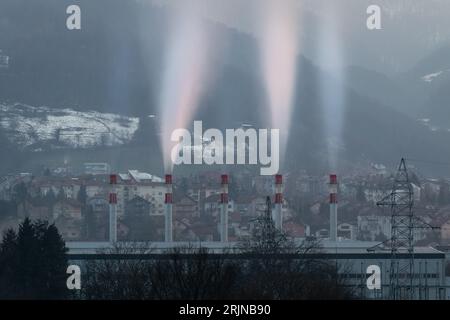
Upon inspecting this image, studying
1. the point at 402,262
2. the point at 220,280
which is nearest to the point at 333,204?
the point at 402,262

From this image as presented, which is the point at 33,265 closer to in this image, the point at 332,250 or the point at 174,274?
the point at 174,274

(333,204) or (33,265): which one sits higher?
(333,204)

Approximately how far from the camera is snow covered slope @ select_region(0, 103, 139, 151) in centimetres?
5681

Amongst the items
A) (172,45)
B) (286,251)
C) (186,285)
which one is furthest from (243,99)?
(186,285)

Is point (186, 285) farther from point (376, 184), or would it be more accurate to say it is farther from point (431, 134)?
point (431, 134)

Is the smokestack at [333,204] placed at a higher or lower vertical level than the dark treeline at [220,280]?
higher

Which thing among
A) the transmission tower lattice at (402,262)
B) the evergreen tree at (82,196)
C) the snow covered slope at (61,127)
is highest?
the snow covered slope at (61,127)

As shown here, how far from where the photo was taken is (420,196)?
4931 cm

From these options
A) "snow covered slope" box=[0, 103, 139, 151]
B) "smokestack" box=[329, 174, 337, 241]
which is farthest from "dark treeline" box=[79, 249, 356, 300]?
"snow covered slope" box=[0, 103, 139, 151]

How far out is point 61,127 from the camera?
59.3m

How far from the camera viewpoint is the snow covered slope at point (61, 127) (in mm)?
56812

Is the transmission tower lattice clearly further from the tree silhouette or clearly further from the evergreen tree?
the evergreen tree

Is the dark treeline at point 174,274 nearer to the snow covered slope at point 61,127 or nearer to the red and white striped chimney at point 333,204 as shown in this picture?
the red and white striped chimney at point 333,204

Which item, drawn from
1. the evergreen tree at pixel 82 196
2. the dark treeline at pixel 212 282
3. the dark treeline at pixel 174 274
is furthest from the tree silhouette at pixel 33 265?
the evergreen tree at pixel 82 196
